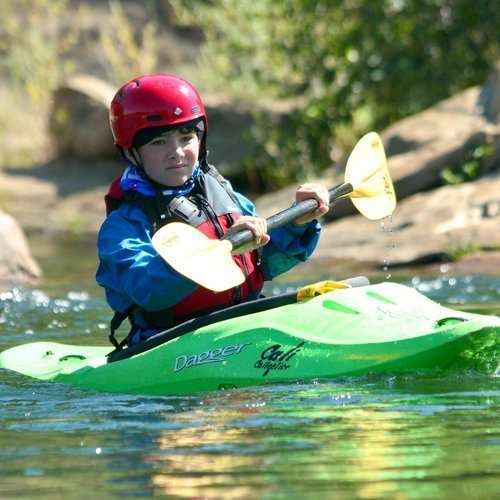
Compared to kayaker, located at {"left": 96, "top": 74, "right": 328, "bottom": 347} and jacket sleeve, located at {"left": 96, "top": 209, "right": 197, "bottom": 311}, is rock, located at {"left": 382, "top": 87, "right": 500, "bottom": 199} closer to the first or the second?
kayaker, located at {"left": 96, "top": 74, "right": 328, "bottom": 347}

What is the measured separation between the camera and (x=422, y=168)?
11.3 metres

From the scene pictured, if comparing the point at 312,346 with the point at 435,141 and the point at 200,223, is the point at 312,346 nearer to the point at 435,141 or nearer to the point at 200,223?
the point at 200,223

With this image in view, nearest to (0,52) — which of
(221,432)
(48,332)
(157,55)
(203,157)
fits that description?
(157,55)

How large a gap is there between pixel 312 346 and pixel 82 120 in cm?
1057

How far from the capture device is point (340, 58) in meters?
13.6

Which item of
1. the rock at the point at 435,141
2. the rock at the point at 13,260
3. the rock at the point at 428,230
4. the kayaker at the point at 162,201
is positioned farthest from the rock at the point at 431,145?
the kayaker at the point at 162,201

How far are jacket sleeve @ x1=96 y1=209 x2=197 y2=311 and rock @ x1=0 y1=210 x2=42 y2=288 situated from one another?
434 centimetres

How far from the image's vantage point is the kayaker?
5.54 meters

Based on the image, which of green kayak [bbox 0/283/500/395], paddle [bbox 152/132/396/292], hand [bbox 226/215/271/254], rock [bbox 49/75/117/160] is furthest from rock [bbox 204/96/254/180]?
hand [bbox 226/215/271/254]

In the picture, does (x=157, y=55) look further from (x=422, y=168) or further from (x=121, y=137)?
(x=121, y=137)

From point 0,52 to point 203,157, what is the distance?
1538 cm

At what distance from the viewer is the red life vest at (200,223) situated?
5.60 m

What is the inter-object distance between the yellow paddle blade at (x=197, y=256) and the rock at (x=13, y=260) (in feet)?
16.3

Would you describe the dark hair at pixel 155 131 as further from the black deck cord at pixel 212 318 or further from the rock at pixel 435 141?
the rock at pixel 435 141
